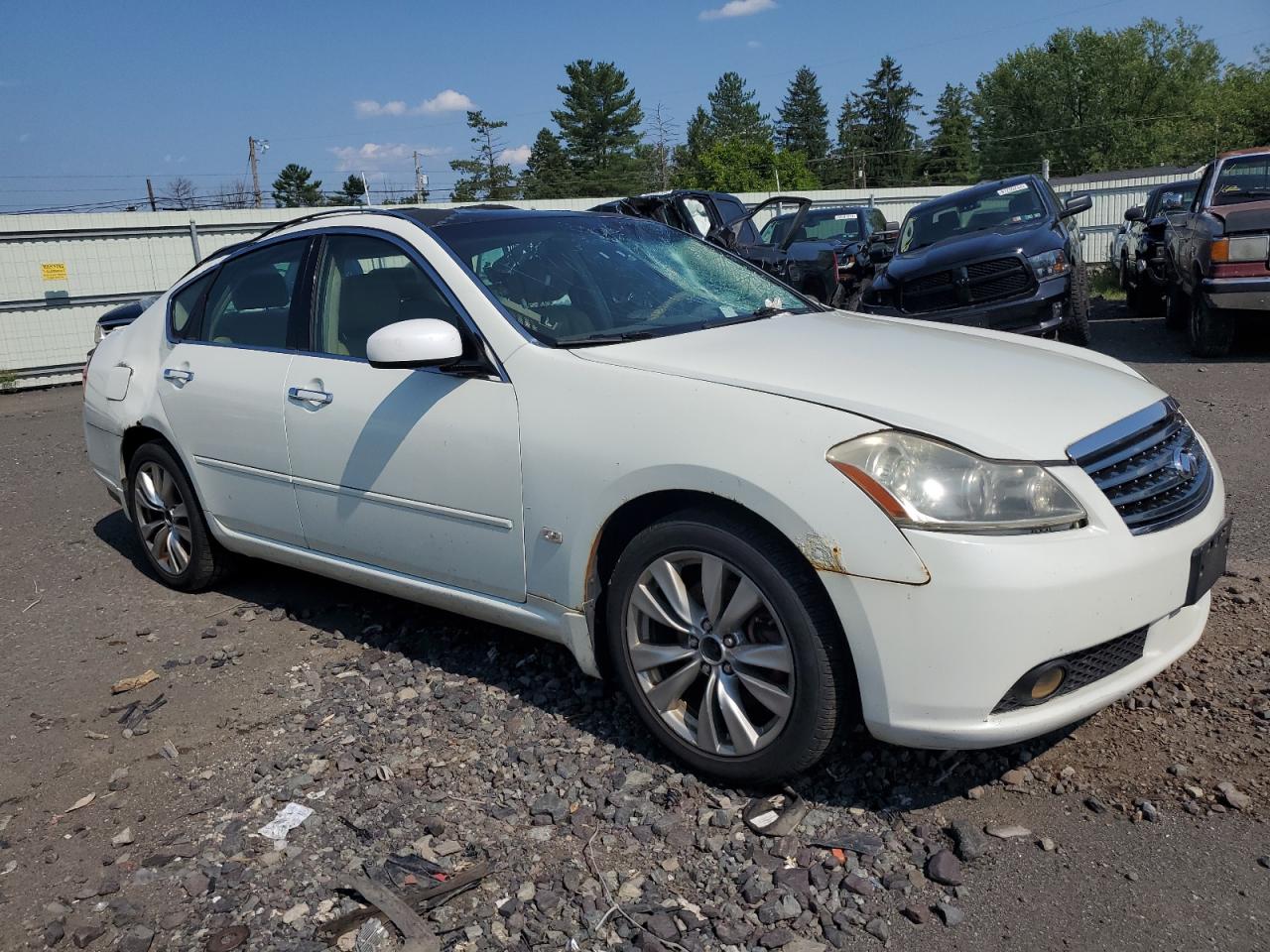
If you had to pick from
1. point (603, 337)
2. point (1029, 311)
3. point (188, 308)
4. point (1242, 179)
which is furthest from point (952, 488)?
point (1242, 179)

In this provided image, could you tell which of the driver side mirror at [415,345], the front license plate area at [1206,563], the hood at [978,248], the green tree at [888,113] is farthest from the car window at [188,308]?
the green tree at [888,113]

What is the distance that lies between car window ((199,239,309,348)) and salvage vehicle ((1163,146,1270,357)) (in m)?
7.85

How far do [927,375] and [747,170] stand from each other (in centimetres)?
5900

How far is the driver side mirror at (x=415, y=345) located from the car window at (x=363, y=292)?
0.36 m

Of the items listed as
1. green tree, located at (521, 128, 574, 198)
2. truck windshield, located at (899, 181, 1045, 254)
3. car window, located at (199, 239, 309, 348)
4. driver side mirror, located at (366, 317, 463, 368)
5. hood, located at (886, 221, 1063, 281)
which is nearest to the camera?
driver side mirror, located at (366, 317, 463, 368)

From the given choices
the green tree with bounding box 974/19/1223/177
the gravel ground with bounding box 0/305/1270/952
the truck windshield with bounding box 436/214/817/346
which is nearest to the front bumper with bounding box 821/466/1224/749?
the gravel ground with bounding box 0/305/1270/952

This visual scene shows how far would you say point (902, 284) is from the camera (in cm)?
1023

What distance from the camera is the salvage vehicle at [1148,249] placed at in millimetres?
12062

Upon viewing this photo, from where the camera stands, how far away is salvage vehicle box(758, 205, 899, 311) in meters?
14.0

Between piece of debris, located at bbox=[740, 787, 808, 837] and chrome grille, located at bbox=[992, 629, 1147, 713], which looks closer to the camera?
chrome grille, located at bbox=[992, 629, 1147, 713]

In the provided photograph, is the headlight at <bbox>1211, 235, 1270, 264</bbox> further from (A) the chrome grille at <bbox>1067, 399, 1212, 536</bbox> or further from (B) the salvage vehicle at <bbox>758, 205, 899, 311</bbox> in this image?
(A) the chrome grille at <bbox>1067, 399, 1212, 536</bbox>

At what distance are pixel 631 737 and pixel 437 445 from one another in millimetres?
1149

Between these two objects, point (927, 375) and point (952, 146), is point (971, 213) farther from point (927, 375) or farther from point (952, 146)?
point (952, 146)

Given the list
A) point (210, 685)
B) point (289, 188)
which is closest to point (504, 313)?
point (210, 685)
